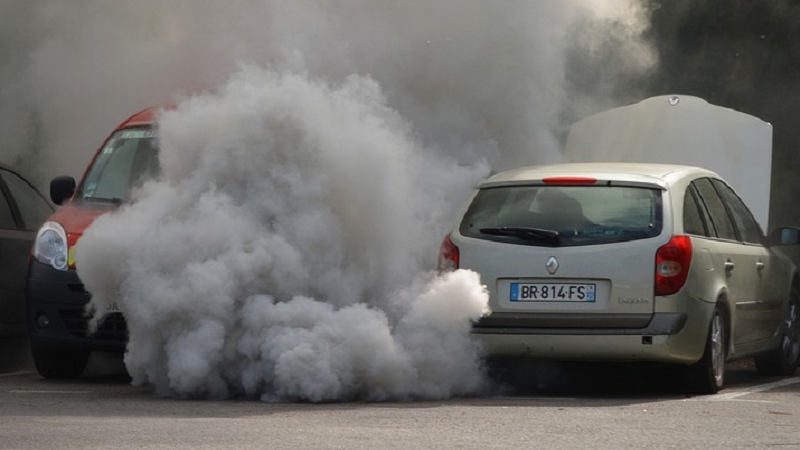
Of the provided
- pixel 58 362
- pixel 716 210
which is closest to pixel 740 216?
pixel 716 210

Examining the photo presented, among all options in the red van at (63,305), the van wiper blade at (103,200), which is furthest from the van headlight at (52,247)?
the van wiper blade at (103,200)

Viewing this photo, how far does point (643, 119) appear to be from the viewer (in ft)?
55.5

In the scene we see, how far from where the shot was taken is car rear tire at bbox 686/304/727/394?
11.1m

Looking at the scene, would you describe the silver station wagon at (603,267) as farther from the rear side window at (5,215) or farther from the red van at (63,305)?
the rear side window at (5,215)

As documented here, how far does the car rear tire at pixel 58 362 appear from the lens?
496 inches

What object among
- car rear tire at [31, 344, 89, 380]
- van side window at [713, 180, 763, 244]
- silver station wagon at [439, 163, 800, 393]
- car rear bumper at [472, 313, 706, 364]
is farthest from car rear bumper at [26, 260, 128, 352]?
van side window at [713, 180, 763, 244]

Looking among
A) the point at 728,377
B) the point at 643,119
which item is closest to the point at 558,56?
the point at 643,119

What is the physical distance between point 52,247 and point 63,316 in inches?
19.7

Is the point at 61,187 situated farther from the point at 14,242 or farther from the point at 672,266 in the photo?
the point at 672,266

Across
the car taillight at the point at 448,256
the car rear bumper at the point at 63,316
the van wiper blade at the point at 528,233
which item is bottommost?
the car rear bumper at the point at 63,316

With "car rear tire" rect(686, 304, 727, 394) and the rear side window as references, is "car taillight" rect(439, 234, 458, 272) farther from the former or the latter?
the rear side window

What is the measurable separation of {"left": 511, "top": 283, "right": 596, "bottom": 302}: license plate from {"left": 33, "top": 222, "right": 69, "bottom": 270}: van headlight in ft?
11.0

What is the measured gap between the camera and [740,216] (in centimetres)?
1286

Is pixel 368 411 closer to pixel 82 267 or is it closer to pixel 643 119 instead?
pixel 82 267
